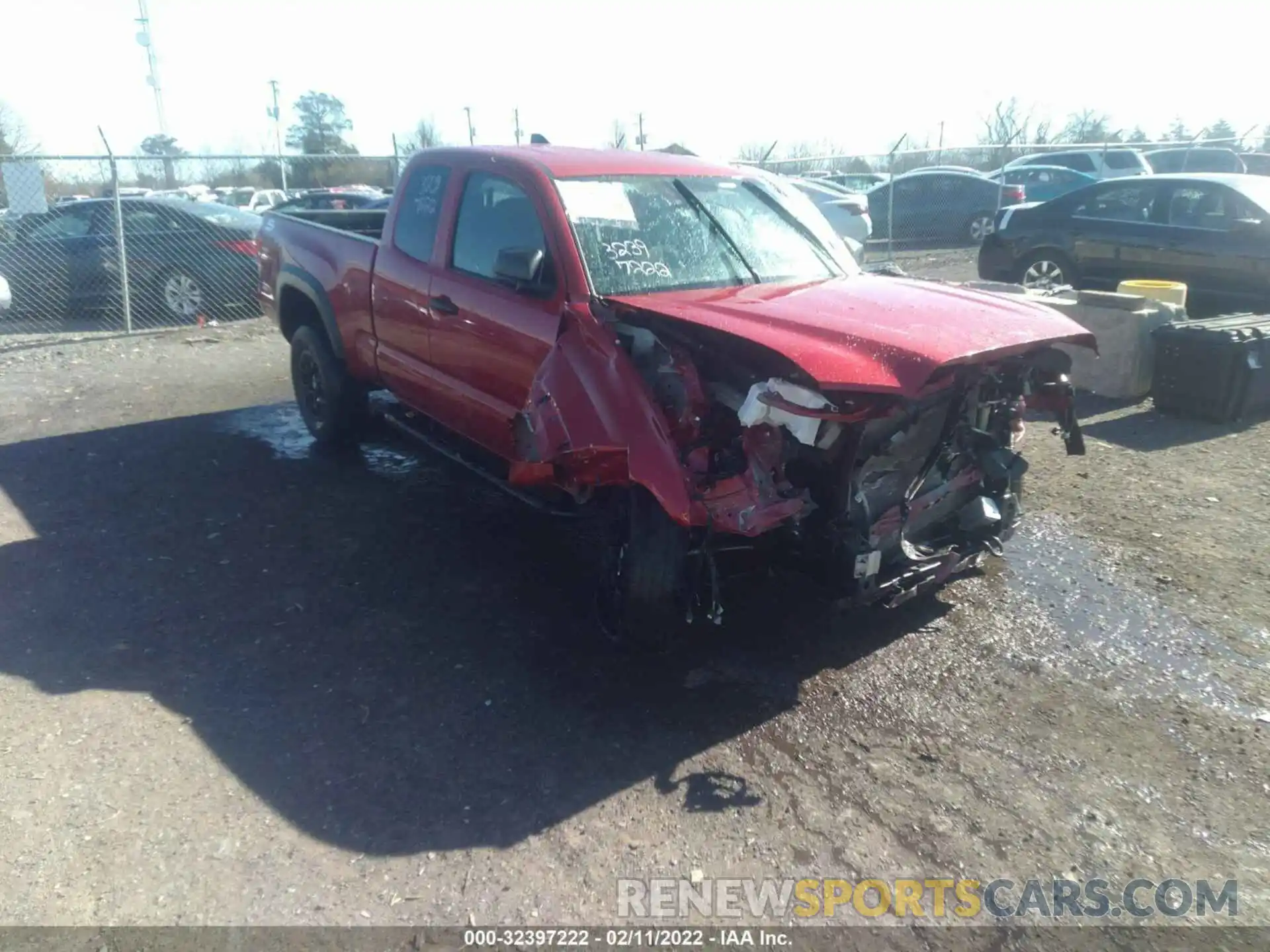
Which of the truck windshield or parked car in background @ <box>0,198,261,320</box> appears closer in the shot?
the truck windshield

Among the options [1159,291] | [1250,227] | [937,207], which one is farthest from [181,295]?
[937,207]

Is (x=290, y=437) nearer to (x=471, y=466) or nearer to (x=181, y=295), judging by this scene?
(x=471, y=466)

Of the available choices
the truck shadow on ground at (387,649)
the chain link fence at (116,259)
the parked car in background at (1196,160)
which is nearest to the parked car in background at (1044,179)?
the parked car in background at (1196,160)

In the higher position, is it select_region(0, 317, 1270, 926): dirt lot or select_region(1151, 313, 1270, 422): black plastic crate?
select_region(1151, 313, 1270, 422): black plastic crate

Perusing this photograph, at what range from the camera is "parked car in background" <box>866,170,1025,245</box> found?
787 inches

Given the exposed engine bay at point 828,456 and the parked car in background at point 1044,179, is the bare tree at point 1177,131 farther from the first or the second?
the exposed engine bay at point 828,456

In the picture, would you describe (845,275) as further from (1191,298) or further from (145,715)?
(1191,298)

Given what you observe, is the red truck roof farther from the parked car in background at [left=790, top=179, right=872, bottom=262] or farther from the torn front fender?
the parked car in background at [left=790, top=179, right=872, bottom=262]

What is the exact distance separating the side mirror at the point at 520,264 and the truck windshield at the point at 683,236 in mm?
223

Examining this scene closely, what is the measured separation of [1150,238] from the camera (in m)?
9.81

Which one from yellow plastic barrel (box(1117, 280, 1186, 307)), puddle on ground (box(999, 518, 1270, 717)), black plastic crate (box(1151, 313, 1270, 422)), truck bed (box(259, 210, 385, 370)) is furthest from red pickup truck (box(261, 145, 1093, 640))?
yellow plastic barrel (box(1117, 280, 1186, 307))

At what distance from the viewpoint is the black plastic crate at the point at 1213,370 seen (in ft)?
23.5

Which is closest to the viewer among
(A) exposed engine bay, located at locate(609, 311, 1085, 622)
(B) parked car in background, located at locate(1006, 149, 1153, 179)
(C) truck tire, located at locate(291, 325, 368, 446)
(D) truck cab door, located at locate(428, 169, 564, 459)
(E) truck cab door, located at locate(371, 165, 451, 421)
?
(A) exposed engine bay, located at locate(609, 311, 1085, 622)

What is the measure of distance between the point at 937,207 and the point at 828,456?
60.9 feet
